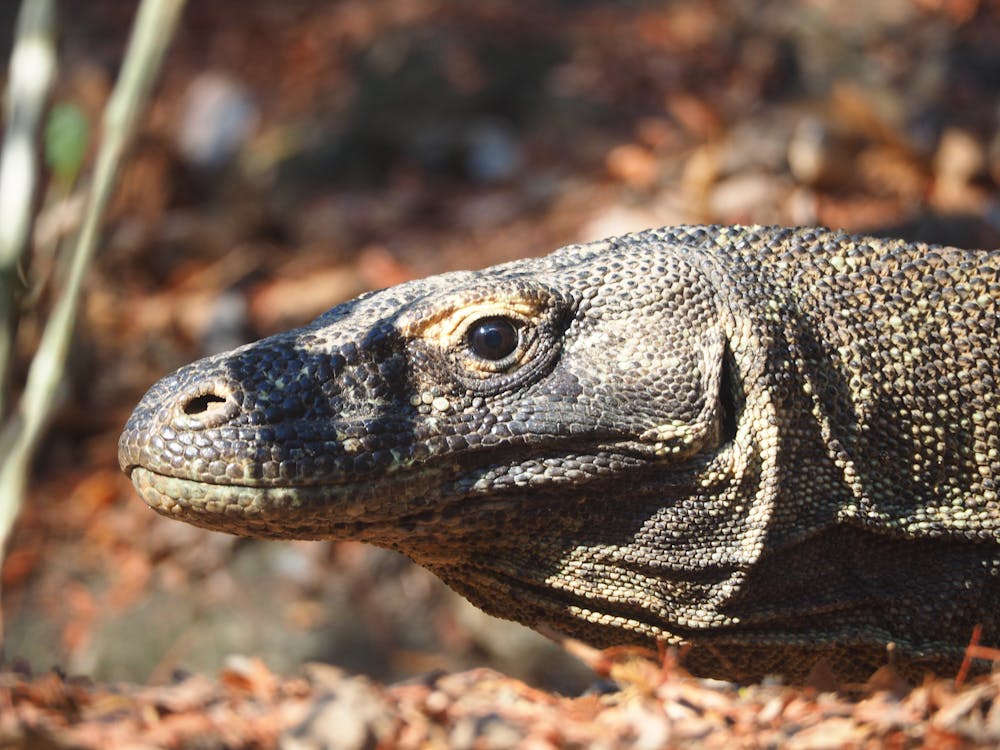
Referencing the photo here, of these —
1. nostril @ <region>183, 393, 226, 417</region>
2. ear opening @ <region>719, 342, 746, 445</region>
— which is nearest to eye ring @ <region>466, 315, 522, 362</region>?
ear opening @ <region>719, 342, 746, 445</region>

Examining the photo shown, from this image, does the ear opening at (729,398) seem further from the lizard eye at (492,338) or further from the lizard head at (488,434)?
the lizard eye at (492,338)

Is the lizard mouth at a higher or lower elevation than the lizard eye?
lower

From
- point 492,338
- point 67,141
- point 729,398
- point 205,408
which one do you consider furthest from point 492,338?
point 67,141

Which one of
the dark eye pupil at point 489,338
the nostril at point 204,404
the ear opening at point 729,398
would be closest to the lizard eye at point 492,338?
the dark eye pupil at point 489,338

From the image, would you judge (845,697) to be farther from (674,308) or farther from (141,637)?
(141,637)

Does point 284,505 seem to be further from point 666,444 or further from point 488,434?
point 666,444

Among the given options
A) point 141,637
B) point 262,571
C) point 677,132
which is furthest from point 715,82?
point 141,637

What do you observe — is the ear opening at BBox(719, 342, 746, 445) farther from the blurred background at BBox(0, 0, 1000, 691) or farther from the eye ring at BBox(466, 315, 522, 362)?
the blurred background at BBox(0, 0, 1000, 691)
